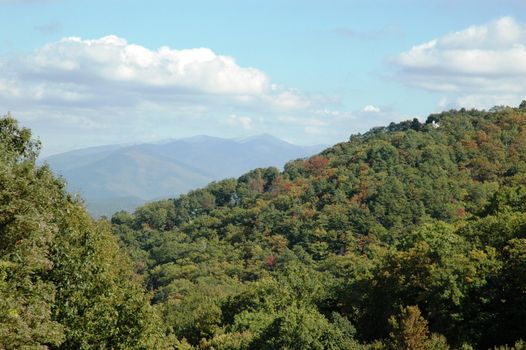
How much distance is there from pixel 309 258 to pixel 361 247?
23.0ft

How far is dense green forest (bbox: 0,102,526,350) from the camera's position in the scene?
21.3 m

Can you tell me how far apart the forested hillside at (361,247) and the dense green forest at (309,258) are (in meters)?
0.15

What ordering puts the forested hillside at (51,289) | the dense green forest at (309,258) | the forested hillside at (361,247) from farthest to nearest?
the forested hillside at (361,247) → the dense green forest at (309,258) → the forested hillside at (51,289)

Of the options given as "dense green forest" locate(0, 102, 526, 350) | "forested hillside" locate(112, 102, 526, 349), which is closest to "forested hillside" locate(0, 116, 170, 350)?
"dense green forest" locate(0, 102, 526, 350)

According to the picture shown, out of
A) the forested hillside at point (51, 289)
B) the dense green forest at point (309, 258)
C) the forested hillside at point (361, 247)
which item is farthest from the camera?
the forested hillside at point (361, 247)

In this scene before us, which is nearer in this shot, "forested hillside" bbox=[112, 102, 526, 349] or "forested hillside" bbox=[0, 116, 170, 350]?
"forested hillside" bbox=[0, 116, 170, 350]

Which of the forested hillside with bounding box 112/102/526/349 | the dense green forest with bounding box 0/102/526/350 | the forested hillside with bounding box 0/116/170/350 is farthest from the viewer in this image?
the forested hillside with bounding box 112/102/526/349

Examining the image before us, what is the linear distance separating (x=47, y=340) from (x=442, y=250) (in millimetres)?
25550

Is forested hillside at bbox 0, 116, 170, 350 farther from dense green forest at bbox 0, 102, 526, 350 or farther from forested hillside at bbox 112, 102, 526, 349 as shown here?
forested hillside at bbox 112, 102, 526, 349

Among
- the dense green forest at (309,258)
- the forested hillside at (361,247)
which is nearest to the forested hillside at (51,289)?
the dense green forest at (309,258)

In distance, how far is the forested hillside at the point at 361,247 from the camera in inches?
1303

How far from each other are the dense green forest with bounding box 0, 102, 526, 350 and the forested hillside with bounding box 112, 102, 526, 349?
0.50 ft

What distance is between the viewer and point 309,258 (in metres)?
81.6

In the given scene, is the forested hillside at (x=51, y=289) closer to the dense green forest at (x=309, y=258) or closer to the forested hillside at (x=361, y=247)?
the dense green forest at (x=309, y=258)
